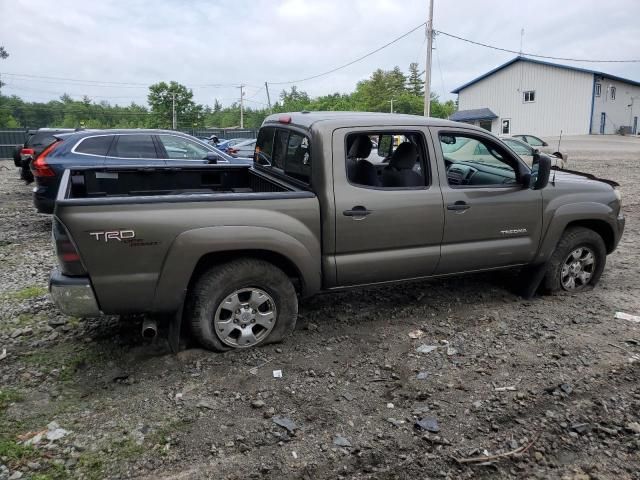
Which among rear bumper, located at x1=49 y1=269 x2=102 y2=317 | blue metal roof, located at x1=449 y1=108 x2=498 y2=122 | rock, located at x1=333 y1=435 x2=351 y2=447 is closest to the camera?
rock, located at x1=333 y1=435 x2=351 y2=447

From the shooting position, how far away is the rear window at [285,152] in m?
4.31

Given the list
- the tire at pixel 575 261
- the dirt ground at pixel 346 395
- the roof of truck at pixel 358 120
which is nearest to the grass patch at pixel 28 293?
the dirt ground at pixel 346 395

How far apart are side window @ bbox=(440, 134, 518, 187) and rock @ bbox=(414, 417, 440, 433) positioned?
2108 millimetres

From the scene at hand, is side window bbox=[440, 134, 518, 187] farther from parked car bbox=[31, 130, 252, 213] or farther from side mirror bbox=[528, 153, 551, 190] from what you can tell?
parked car bbox=[31, 130, 252, 213]

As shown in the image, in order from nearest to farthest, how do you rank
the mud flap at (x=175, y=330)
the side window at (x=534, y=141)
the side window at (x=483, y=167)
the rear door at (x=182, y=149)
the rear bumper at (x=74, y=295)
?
the rear bumper at (x=74, y=295), the mud flap at (x=175, y=330), the side window at (x=483, y=167), the rear door at (x=182, y=149), the side window at (x=534, y=141)

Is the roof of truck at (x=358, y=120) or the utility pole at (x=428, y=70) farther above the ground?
the utility pole at (x=428, y=70)

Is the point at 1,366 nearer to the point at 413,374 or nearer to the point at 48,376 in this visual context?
the point at 48,376

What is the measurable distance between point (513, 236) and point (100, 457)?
3776mm

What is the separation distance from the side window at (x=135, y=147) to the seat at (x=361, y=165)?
507 cm

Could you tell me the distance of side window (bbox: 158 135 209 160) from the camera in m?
8.91

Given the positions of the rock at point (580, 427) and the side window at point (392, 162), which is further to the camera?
the side window at point (392, 162)

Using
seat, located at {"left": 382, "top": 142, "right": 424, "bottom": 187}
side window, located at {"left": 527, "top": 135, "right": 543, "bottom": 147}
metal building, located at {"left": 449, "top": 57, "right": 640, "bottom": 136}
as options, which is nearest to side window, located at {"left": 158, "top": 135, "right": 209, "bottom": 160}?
seat, located at {"left": 382, "top": 142, "right": 424, "bottom": 187}

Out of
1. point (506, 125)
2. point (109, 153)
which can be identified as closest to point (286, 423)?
point (109, 153)

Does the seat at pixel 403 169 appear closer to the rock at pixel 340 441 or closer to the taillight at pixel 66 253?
the rock at pixel 340 441
